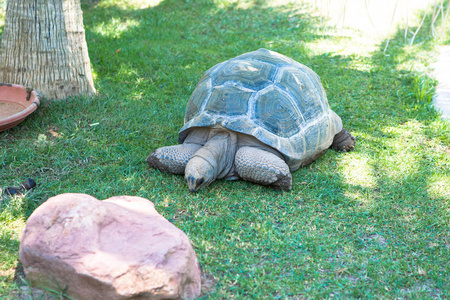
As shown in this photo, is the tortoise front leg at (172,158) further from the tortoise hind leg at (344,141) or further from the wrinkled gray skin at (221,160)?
the tortoise hind leg at (344,141)

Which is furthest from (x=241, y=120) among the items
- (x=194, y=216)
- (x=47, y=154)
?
(x=47, y=154)

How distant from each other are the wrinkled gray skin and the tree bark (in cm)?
155

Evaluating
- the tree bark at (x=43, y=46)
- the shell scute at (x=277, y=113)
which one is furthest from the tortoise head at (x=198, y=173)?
→ the tree bark at (x=43, y=46)

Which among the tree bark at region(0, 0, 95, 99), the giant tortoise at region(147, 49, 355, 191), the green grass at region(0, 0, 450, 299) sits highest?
the tree bark at region(0, 0, 95, 99)

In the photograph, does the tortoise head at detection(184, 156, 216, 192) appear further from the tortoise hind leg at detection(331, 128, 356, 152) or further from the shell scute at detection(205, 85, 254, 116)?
the tortoise hind leg at detection(331, 128, 356, 152)

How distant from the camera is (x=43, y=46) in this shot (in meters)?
4.06

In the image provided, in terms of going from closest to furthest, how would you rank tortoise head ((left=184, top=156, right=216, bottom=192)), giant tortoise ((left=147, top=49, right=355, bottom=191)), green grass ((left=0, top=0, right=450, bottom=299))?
green grass ((left=0, top=0, right=450, bottom=299)), tortoise head ((left=184, top=156, right=216, bottom=192)), giant tortoise ((left=147, top=49, right=355, bottom=191))

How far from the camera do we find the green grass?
2.48m

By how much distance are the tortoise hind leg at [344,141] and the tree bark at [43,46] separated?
2.71 meters

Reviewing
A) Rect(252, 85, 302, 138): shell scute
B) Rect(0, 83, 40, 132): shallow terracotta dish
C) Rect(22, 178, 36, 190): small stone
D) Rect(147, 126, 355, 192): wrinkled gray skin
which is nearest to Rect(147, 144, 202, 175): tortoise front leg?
Rect(147, 126, 355, 192): wrinkled gray skin

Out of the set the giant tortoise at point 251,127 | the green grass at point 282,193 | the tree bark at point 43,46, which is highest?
the tree bark at point 43,46

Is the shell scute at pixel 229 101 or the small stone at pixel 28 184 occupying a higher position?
the shell scute at pixel 229 101

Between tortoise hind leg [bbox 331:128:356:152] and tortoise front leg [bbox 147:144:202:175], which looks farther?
tortoise hind leg [bbox 331:128:356:152]

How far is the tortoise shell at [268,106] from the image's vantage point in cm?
329
